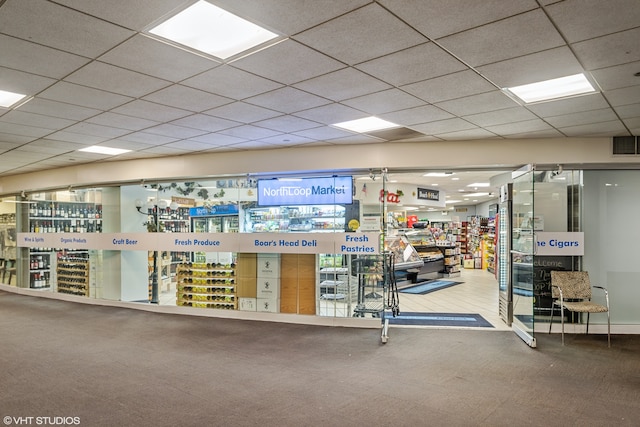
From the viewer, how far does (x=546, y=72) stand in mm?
3146

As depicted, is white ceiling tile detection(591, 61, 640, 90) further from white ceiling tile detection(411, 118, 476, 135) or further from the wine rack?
the wine rack

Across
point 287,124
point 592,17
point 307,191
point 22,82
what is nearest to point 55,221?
point 307,191

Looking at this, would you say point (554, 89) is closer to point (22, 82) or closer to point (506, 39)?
point (506, 39)

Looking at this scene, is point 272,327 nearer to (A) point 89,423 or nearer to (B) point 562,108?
(A) point 89,423

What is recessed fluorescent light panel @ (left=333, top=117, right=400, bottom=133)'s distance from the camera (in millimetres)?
4669

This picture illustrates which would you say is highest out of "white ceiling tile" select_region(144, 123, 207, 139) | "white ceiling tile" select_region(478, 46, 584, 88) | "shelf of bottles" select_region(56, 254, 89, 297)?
"white ceiling tile" select_region(478, 46, 584, 88)

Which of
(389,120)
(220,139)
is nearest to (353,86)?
(389,120)

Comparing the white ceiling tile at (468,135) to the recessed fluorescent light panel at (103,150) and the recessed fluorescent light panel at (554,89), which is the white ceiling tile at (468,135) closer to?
the recessed fluorescent light panel at (554,89)

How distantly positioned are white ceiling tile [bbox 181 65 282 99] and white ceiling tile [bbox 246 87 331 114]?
0.11 meters

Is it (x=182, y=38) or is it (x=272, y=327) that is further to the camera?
(x=272, y=327)

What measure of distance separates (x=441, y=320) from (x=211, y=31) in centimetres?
549

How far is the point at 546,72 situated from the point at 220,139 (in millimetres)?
3994

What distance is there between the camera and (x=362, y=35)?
2537mm

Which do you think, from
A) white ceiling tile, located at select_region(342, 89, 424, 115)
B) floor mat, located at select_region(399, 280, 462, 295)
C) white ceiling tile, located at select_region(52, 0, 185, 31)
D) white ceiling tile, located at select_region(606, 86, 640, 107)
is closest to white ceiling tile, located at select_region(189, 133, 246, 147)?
white ceiling tile, located at select_region(342, 89, 424, 115)
